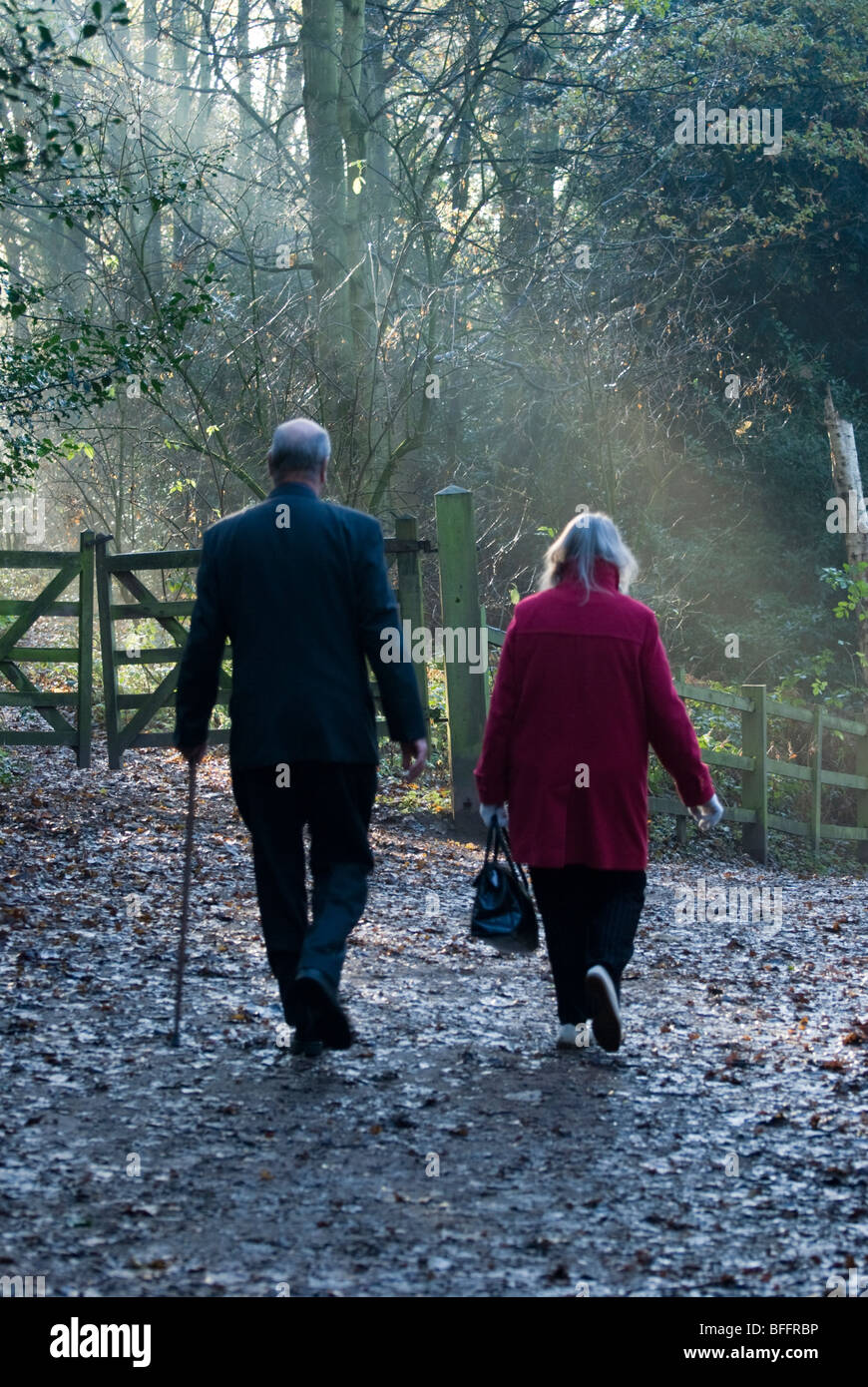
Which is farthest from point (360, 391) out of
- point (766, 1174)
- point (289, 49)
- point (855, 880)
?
point (766, 1174)

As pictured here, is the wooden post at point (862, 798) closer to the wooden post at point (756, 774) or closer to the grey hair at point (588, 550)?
the wooden post at point (756, 774)

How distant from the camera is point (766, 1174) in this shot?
4.02m

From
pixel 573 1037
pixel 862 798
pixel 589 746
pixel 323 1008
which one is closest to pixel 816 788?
pixel 862 798

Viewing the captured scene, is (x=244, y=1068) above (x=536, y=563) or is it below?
below

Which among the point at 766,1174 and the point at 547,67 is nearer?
the point at 766,1174

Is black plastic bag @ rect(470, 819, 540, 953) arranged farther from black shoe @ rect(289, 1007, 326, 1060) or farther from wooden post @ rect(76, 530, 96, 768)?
wooden post @ rect(76, 530, 96, 768)

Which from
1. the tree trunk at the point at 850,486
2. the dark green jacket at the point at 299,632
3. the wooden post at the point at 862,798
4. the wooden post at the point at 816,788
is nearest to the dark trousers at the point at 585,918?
the dark green jacket at the point at 299,632

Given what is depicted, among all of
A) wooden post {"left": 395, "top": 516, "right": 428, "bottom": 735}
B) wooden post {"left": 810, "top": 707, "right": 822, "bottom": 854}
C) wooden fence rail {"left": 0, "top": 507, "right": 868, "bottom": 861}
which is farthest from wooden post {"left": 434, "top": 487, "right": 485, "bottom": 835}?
wooden post {"left": 810, "top": 707, "right": 822, "bottom": 854}

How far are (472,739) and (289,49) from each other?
40.9 feet

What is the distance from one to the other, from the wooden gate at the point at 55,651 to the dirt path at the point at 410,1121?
9.58 ft

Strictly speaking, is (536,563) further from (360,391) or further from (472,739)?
(472,739)

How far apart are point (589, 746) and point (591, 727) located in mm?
67

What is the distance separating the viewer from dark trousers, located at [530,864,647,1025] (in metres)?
4.84

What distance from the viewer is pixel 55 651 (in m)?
10.6
